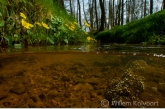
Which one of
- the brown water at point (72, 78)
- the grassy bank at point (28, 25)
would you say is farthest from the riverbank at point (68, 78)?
the grassy bank at point (28, 25)

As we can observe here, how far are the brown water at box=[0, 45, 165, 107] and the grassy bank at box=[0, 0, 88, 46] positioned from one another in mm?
1011

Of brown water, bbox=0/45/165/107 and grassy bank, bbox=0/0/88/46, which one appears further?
grassy bank, bbox=0/0/88/46

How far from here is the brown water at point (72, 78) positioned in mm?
752

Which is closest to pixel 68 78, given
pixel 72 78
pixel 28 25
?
pixel 72 78

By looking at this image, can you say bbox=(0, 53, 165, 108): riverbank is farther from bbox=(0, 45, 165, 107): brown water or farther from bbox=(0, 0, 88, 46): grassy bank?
bbox=(0, 0, 88, 46): grassy bank

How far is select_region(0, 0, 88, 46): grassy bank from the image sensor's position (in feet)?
7.59

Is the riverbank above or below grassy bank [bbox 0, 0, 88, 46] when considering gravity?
below

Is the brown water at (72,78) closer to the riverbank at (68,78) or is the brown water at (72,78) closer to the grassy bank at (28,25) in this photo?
the riverbank at (68,78)

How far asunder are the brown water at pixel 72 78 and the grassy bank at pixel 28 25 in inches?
39.8

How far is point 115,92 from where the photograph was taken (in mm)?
792

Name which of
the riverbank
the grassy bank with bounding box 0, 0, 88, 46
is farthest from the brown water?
the grassy bank with bounding box 0, 0, 88, 46

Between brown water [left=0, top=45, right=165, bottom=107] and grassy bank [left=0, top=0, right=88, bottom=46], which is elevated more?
grassy bank [left=0, top=0, right=88, bottom=46]

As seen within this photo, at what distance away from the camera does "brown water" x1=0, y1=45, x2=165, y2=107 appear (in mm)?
752

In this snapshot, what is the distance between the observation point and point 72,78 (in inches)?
38.8
